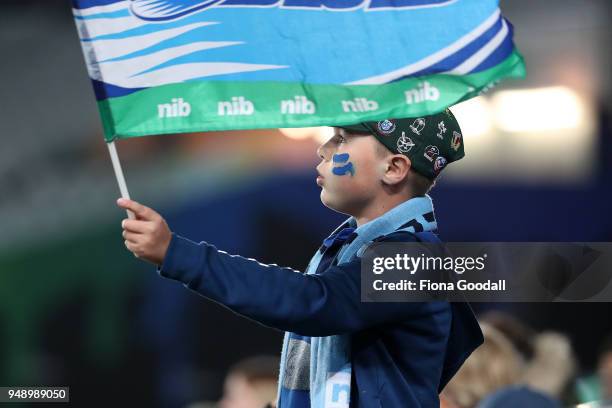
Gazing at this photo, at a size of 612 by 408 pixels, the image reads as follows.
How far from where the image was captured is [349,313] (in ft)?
7.00

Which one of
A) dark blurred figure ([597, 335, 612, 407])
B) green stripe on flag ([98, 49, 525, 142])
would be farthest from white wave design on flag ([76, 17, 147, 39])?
dark blurred figure ([597, 335, 612, 407])

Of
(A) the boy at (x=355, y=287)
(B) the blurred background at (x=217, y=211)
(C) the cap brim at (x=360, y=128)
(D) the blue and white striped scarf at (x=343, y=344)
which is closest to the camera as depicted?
(A) the boy at (x=355, y=287)

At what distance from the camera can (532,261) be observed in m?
4.43

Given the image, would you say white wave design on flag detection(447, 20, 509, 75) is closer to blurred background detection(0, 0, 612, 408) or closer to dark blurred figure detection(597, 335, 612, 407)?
dark blurred figure detection(597, 335, 612, 407)

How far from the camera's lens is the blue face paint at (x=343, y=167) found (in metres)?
2.39

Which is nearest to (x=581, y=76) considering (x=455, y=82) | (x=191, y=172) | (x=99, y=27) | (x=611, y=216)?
(x=611, y=216)

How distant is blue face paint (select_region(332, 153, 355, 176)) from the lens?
7.84 ft

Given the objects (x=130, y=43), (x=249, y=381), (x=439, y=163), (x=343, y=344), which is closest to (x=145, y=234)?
(x=130, y=43)

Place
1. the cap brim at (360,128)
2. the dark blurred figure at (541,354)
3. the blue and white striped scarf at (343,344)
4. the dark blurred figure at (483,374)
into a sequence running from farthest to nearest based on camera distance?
the dark blurred figure at (541,354)
the dark blurred figure at (483,374)
the cap brim at (360,128)
the blue and white striped scarf at (343,344)

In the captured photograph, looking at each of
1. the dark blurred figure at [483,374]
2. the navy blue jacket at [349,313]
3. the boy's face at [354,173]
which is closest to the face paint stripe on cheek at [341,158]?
the boy's face at [354,173]

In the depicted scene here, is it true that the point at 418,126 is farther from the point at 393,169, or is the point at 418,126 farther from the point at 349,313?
the point at 349,313

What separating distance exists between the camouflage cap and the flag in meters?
0.30

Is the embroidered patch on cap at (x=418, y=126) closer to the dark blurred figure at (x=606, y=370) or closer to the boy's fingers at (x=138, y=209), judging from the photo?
the boy's fingers at (x=138, y=209)

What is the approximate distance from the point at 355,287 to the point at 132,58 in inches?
25.0
